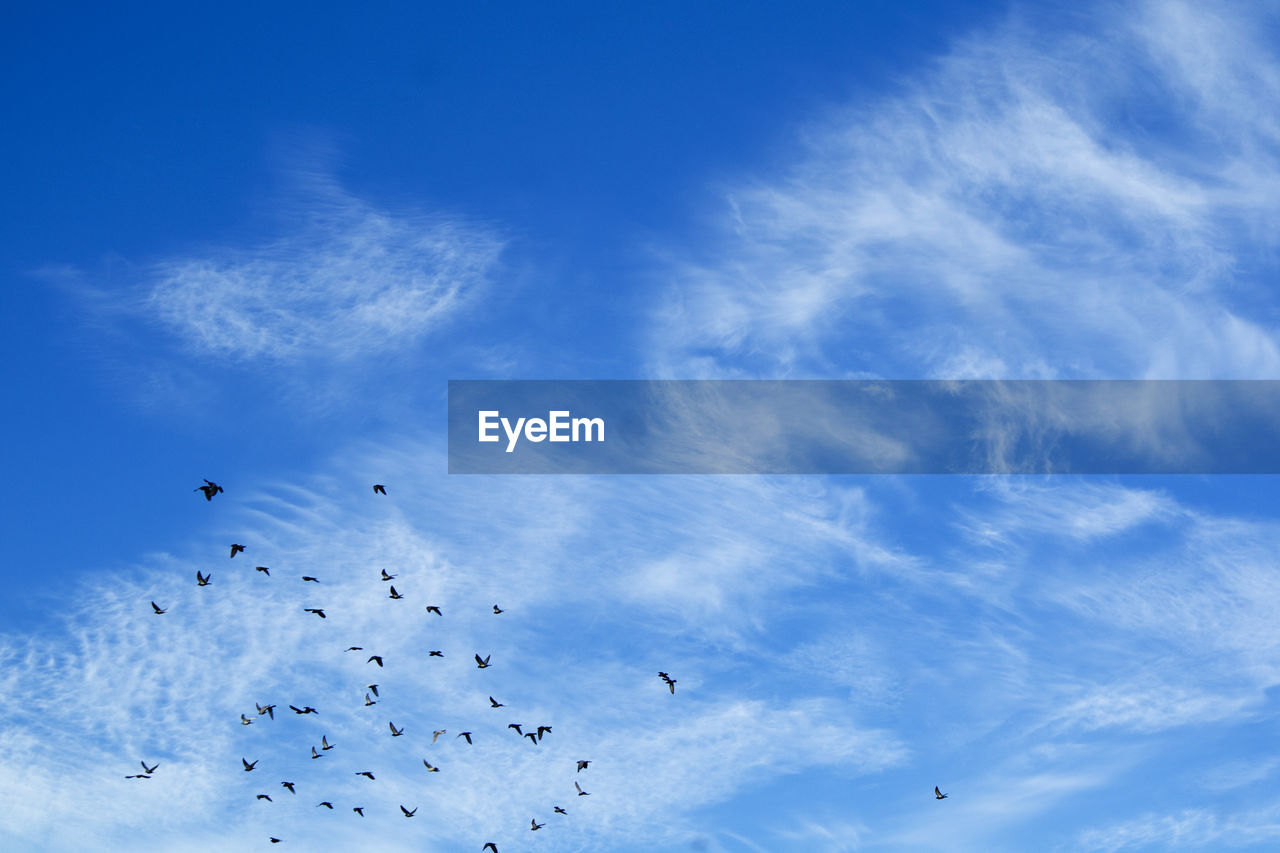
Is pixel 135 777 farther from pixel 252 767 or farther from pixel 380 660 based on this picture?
pixel 380 660

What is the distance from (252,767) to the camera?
119625 mm

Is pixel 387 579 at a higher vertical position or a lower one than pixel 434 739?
higher

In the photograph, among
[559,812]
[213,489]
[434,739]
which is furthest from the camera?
[559,812]

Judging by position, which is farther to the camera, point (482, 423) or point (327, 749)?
point (327, 749)

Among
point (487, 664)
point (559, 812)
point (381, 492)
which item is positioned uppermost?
point (381, 492)

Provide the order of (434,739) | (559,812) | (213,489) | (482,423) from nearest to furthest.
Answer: (213,489)
(482,423)
(434,739)
(559,812)

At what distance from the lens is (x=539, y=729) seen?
4783 inches

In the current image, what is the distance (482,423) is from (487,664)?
2616 cm

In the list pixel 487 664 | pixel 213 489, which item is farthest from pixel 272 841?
pixel 213 489

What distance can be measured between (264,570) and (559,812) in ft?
137

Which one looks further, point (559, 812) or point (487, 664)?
point (559, 812)

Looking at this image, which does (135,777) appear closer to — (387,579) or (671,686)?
(387,579)

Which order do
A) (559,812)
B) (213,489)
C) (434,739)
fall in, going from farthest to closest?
1. (559,812)
2. (434,739)
3. (213,489)

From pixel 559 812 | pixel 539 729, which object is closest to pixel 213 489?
pixel 539 729
